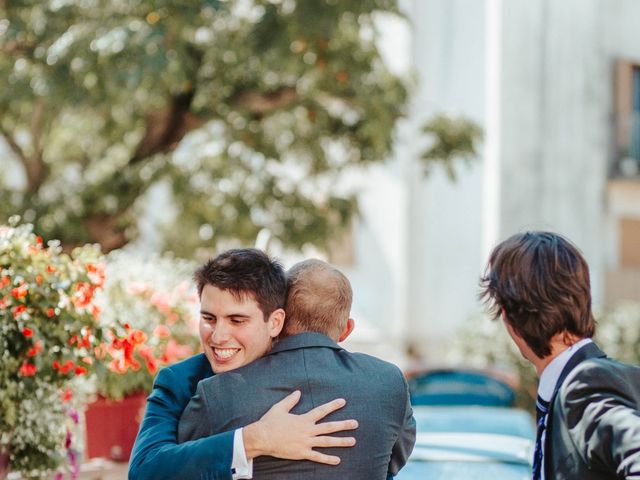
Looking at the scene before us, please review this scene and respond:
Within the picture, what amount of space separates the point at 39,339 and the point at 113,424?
149 centimetres

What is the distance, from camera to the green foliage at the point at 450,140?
36.3ft

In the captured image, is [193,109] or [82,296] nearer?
[82,296]

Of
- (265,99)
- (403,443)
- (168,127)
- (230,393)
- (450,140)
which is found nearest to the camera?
(230,393)

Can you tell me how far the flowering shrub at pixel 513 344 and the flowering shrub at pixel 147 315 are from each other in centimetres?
683

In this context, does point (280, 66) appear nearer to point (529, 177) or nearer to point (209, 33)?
point (209, 33)

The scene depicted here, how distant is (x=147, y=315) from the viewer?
5.52 m

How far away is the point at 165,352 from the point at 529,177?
510 inches

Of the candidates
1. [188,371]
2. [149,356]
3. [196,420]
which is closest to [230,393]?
[196,420]

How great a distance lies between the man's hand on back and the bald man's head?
23cm

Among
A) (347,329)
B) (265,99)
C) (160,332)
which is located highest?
(265,99)

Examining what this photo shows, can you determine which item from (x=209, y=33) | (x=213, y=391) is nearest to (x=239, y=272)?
(x=213, y=391)

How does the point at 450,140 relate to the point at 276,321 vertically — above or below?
above

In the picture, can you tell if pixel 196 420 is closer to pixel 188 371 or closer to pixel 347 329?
pixel 188 371

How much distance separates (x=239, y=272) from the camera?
2590mm
